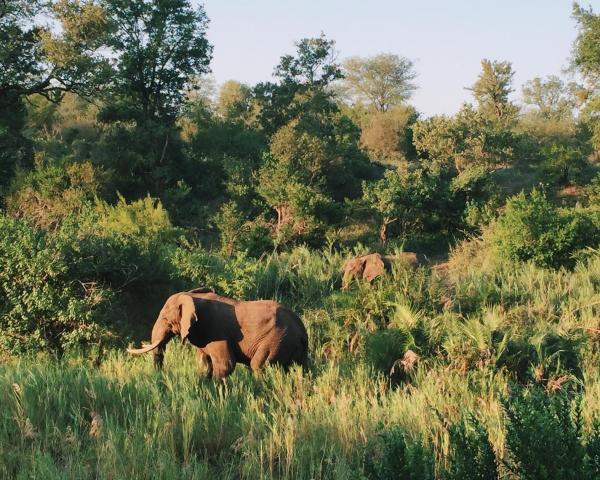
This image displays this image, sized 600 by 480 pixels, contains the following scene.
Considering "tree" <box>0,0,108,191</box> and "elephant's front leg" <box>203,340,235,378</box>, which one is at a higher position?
"tree" <box>0,0,108,191</box>

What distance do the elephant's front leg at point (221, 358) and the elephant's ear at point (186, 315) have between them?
349 mm

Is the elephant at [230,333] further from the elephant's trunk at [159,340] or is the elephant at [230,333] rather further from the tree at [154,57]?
the tree at [154,57]

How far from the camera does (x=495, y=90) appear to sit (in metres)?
36.2

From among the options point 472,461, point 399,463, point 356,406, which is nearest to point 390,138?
point 356,406

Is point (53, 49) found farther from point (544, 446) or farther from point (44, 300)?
point (544, 446)

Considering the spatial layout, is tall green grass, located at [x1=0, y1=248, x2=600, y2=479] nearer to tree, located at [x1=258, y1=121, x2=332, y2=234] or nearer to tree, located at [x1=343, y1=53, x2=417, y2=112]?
tree, located at [x1=258, y1=121, x2=332, y2=234]

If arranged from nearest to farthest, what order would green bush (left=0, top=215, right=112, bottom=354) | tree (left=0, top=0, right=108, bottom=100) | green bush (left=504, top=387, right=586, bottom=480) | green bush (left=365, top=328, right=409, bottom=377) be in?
green bush (left=504, top=387, right=586, bottom=480) → green bush (left=365, top=328, right=409, bottom=377) → green bush (left=0, top=215, right=112, bottom=354) → tree (left=0, top=0, right=108, bottom=100)

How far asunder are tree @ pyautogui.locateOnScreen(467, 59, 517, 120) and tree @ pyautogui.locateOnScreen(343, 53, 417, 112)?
21.9 m

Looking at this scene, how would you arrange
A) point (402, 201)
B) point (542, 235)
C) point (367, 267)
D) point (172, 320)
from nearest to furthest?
point (172, 320) < point (367, 267) < point (542, 235) < point (402, 201)

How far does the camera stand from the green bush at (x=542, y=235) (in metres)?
15.6

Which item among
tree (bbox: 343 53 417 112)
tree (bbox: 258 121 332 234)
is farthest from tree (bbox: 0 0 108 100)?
tree (bbox: 343 53 417 112)

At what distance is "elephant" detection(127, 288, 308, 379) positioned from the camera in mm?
7070

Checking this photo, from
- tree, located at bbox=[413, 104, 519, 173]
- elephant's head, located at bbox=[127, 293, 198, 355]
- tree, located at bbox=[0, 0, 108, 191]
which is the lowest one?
elephant's head, located at bbox=[127, 293, 198, 355]

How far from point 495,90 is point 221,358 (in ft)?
107
